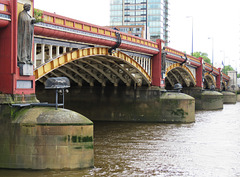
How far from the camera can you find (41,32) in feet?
63.7

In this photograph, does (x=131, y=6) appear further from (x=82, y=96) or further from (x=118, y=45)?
(x=118, y=45)

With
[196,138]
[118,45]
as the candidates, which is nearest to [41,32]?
[118,45]

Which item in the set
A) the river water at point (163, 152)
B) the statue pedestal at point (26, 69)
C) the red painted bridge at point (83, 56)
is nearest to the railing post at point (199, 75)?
the red painted bridge at point (83, 56)

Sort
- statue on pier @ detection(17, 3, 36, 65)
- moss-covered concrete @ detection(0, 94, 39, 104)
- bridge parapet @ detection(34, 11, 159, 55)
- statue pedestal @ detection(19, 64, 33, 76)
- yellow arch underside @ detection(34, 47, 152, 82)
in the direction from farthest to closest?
1. bridge parapet @ detection(34, 11, 159, 55)
2. yellow arch underside @ detection(34, 47, 152, 82)
3. statue on pier @ detection(17, 3, 36, 65)
4. statue pedestal @ detection(19, 64, 33, 76)
5. moss-covered concrete @ detection(0, 94, 39, 104)

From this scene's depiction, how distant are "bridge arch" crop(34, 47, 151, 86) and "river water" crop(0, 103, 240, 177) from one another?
436cm

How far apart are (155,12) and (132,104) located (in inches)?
3151

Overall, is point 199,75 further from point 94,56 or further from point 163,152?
point 163,152

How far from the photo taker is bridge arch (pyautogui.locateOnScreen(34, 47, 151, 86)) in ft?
89.0

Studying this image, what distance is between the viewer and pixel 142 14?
114 meters

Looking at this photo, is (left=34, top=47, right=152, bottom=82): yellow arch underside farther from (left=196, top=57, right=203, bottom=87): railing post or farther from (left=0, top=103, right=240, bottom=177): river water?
(left=196, top=57, right=203, bottom=87): railing post

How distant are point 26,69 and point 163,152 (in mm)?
8048

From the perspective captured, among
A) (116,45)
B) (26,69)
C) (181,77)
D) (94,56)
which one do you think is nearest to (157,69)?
(116,45)

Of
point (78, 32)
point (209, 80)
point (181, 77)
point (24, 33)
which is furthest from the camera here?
point (209, 80)

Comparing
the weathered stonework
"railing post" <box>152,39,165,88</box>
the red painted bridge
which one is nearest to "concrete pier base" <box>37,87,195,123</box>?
"railing post" <box>152,39,165,88</box>
